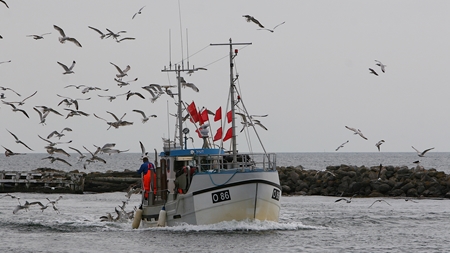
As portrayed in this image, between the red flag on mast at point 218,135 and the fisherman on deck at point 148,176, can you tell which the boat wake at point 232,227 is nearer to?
the fisherman on deck at point 148,176

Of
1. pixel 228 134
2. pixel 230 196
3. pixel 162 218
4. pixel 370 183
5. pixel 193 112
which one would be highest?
pixel 193 112

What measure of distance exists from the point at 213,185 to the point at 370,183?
87.9 ft

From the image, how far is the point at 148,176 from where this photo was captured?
2803 centimetres

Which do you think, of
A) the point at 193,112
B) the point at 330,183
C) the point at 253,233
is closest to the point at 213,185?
the point at 253,233

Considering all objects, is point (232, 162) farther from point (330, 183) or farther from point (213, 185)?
point (330, 183)

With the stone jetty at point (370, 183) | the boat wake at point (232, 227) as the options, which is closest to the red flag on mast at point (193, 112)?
the boat wake at point (232, 227)

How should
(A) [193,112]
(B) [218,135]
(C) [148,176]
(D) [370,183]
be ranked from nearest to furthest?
(B) [218,135] → (A) [193,112] → (C) [148,176] → (D) [370,183]

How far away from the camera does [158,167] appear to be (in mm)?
27547

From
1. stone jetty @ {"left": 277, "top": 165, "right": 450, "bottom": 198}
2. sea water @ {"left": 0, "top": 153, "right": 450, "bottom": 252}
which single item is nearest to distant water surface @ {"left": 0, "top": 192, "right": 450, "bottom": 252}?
sea water @ {"left": 0, "top": 153, "right": 450, "bottom": 252}

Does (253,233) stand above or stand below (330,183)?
below

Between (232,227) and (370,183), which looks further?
(370,183)

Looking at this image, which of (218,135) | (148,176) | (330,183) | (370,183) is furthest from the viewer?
(330,183)

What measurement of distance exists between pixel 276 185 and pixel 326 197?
78.5 ft

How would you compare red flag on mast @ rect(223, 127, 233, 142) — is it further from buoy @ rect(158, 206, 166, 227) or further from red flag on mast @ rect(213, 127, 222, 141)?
buoy @ rect(158, 206, 166, 227)
